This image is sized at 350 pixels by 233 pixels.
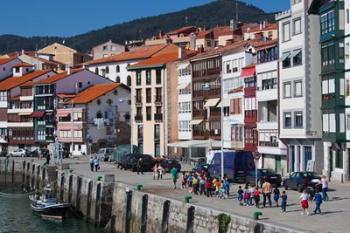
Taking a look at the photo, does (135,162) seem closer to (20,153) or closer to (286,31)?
(286,31)

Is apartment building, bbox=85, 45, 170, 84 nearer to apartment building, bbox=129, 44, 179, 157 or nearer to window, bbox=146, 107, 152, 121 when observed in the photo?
apartment building, bbox=129, 44, 179, 157

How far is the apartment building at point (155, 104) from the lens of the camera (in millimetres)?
113188

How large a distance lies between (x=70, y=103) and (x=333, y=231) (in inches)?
4027

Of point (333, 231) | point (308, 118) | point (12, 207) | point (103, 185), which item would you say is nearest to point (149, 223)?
point (103, 185)

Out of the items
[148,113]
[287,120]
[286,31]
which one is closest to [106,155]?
[148,113]

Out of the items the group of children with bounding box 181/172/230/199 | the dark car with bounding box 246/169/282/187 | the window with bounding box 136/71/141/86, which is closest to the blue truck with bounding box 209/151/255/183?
the dark car with bounding box 246/169/282/187

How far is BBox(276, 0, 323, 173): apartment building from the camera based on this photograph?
6744 centimetres

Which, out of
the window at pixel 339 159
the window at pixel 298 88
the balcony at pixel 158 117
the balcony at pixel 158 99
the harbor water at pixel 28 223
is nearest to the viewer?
the harbor water at pixel 28 223

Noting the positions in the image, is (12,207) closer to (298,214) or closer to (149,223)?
(149,223)

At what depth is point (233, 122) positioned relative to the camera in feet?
281

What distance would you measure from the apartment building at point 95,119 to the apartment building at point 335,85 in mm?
68262

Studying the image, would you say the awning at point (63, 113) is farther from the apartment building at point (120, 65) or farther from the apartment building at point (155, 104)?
the apartment building at point (120, 65)

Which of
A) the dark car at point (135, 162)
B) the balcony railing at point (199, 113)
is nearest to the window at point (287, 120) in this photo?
the dark car at point (135, 162)

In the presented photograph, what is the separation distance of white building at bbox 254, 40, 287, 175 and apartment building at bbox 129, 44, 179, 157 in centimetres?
3472
